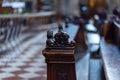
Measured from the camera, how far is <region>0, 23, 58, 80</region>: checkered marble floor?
5086 millimetres

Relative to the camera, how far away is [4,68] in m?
5.74

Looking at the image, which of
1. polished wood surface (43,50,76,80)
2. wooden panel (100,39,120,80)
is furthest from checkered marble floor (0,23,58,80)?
polished wood surface (43,50,76,80)

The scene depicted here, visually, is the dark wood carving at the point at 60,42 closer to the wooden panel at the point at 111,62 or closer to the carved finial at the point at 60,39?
the carved finial at the point at 60,39

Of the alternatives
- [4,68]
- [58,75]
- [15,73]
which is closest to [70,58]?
[58,75]

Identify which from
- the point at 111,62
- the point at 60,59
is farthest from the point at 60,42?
the point at 111,62

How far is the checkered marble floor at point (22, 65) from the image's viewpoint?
5.09 meters

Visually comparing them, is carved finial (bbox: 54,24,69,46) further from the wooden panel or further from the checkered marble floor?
the checkered marble floor

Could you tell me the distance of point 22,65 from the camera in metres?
6.10

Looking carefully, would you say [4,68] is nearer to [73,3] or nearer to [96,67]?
[96,67]

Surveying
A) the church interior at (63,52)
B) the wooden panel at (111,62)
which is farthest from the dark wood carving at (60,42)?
the wooden panel at (111,62)

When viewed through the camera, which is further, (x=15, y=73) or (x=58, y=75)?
(x=15, y=73)

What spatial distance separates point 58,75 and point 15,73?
6.58 ft

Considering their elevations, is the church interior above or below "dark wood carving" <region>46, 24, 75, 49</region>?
below

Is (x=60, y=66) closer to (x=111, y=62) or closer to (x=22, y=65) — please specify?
(x=111, y=62)
